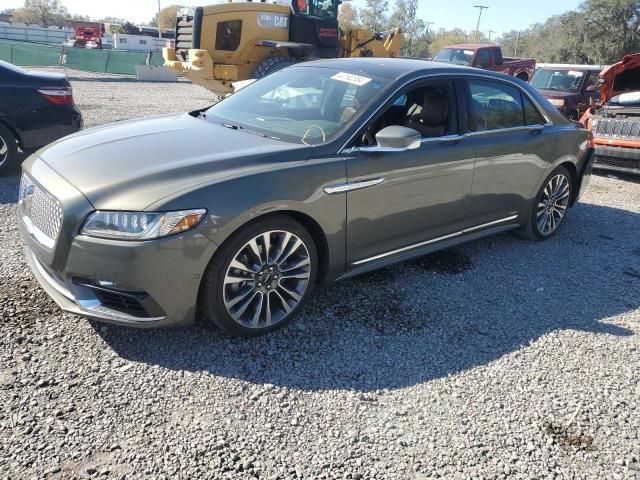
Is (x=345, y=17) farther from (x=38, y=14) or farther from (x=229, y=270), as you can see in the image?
(x=38, y=14)

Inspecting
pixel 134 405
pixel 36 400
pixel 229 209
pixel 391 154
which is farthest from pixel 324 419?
pixel 391 154

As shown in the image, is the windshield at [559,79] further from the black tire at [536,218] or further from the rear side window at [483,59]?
the black tire at [536,218]

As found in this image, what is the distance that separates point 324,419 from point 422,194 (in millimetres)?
1951

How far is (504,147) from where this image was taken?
4582 millimetres

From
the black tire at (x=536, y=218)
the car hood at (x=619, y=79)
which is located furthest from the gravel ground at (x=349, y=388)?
the car hood at (x=619, y=79)

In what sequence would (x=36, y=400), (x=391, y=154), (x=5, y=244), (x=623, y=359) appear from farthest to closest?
(x=5, y=244)
(x=391, y=154)
(x=623, y=359)
(x=36, y=400)

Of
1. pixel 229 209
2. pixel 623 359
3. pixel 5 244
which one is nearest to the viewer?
pixel 229 209

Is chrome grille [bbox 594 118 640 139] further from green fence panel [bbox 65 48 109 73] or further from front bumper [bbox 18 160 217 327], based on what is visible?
green fence panel [bbox 65 48 109 73]

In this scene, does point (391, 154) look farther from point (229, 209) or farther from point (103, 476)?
point (103, 476)

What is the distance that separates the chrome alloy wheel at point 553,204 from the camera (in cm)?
532

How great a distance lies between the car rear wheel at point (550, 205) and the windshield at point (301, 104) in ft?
7.72

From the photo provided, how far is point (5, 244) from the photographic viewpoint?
14.5 feet

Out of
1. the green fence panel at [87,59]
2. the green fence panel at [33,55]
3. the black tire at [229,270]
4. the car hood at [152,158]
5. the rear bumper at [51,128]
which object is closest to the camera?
the car hood at [152,158]

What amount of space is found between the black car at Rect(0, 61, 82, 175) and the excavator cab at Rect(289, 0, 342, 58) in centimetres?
748
